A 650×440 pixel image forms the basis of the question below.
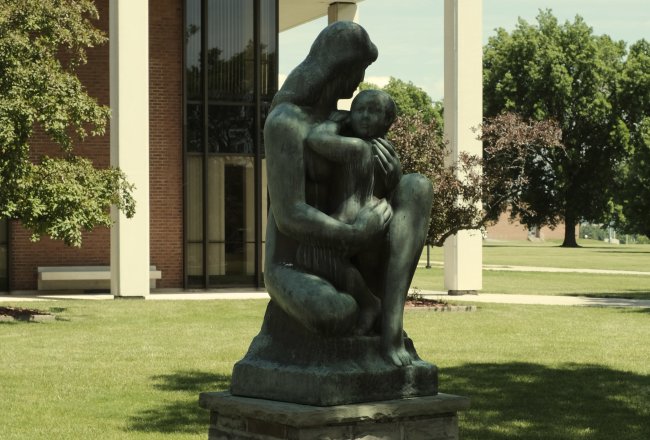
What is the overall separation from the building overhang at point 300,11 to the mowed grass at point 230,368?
11.6 meters

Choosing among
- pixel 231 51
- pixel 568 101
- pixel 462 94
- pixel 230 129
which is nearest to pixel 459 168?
pixel 462 94

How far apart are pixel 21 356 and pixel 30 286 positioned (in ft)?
43.2

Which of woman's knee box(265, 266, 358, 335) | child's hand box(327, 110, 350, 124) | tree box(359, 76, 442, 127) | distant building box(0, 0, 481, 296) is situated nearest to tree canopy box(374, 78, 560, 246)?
distant building box(0, 0, 481, 296)

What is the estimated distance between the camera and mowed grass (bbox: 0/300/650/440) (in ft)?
36.0

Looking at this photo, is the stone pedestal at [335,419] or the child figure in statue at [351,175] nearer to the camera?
the stone pedestal at [335,419]

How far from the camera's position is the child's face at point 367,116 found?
21.4 feet

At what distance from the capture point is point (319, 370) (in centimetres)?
623

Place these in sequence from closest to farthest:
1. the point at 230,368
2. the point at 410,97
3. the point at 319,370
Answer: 1. the point at 319,370
2. the point at 230,368
3. the point at 410,97

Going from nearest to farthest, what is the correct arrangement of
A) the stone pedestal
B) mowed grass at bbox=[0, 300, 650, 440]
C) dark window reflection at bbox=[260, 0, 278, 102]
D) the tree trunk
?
the stone pedestal
mowed grass at bbox=[0, 300, 650, 440]
dark window reflection at bbox=[260, 0, 278, 102]
the tree trunk

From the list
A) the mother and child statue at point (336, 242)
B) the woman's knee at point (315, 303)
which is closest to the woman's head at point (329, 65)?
the mother and child statue at point (336, 242)

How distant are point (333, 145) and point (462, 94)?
71.7ft

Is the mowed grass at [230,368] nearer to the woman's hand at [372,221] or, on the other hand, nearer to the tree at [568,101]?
the woman's hand at [372,221]

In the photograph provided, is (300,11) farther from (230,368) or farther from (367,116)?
(367,116)

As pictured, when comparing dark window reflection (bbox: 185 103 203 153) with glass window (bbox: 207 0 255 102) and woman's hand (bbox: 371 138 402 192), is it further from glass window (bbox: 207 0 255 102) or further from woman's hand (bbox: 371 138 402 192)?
woman's hand (bbox: 371 138 402 192)
